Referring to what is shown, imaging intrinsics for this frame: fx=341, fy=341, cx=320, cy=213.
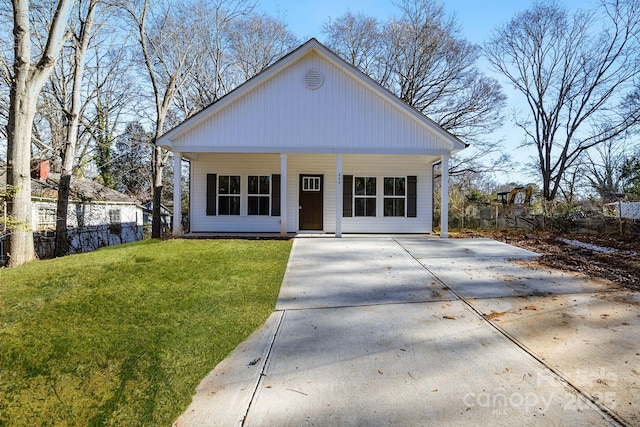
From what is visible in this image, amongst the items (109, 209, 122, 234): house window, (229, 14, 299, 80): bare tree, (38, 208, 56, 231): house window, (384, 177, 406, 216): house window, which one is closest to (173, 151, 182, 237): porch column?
(38, 208, 56, 231): house window

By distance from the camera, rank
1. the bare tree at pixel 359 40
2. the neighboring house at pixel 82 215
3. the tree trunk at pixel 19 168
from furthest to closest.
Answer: the bare tree at pixel 359 40
the neighboring house at pixel 82 215
the tree trunk at pixel 19 168

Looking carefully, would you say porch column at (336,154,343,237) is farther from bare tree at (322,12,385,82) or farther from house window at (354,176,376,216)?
bare tree at (322,12,385,82)

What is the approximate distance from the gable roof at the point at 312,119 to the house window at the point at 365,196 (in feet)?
6.57

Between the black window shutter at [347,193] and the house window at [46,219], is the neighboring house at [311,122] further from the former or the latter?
the house window at [46,219]

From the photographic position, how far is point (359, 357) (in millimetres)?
3037

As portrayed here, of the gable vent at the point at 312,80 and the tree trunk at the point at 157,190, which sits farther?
the tree trunk at the point at 157,190

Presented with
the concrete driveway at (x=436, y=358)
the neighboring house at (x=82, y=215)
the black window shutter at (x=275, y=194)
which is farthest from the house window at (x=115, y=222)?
the concrete driveway at (x=436, y=358)

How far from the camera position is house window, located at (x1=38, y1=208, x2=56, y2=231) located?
1243 centimetres

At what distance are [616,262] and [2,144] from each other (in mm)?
20453

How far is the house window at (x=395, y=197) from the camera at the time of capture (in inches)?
472

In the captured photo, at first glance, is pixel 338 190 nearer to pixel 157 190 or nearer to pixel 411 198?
pixel 411 198

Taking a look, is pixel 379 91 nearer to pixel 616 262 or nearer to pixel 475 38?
pixel 616 262

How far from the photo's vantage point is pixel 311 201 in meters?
12.0

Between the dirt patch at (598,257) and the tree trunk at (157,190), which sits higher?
the tree trunk at (157,190)
